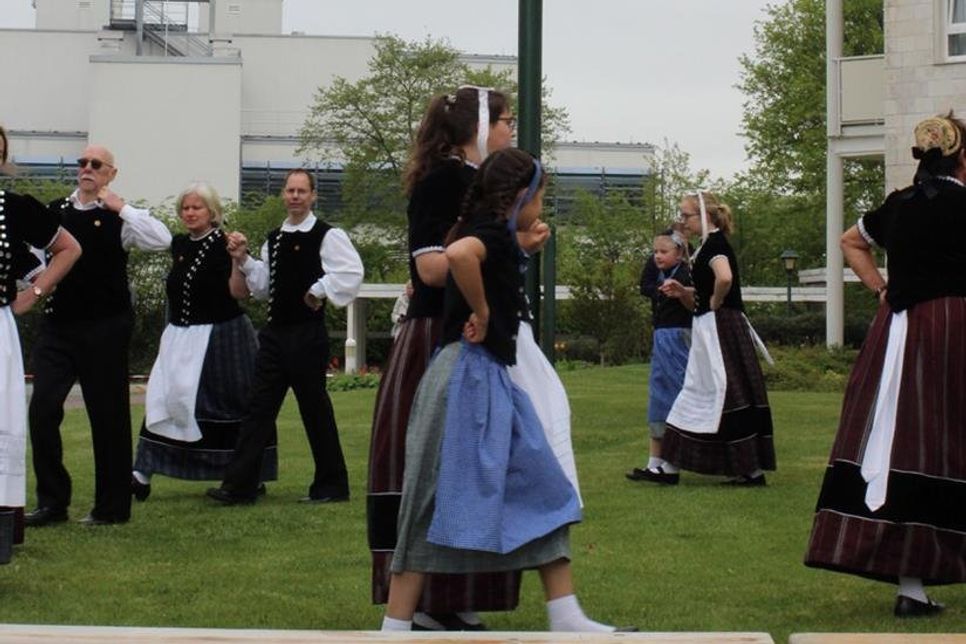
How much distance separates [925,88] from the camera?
1133 inches

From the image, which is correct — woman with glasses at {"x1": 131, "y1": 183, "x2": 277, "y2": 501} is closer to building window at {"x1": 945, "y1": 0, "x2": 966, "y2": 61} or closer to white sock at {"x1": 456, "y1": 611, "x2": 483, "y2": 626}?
white sock at {"x1": 456, "y1": 611, "x2": 483, "y2": 626}

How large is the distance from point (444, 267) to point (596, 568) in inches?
103

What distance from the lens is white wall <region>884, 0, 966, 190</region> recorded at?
28484mm

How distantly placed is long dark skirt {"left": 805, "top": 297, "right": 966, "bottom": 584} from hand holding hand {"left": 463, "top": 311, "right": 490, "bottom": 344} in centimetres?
189

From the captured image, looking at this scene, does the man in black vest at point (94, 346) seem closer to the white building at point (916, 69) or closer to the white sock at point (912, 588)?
the white sock at point (912, 588)

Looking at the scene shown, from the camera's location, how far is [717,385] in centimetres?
1220

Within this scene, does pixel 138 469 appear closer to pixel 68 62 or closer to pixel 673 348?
pixel 673 348

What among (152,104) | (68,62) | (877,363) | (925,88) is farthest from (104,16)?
(877,363)

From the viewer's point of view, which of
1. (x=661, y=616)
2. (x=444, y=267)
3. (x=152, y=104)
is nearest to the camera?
(x=444, y=267)

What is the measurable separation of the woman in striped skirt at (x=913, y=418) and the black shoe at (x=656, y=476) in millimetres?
5266

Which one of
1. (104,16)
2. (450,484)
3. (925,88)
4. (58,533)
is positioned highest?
(104,16)

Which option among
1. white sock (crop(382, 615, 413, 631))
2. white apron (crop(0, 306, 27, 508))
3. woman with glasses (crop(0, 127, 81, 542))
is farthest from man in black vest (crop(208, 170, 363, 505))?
white sock (crop(382, 615, 413, 631))

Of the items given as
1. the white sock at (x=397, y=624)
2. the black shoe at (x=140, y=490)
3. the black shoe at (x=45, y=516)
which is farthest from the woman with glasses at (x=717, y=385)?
the white sock at (x=397, y=624)

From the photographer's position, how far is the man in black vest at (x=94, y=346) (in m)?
9.96
